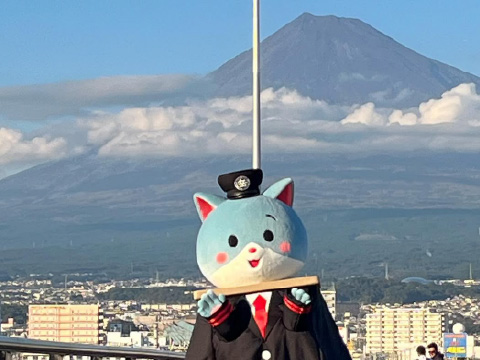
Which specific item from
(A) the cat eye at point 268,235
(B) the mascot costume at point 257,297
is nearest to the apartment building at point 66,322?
(B) the mascot costume at point 257,297

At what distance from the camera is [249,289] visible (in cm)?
762

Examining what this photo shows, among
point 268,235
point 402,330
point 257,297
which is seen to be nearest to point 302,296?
point 257,297

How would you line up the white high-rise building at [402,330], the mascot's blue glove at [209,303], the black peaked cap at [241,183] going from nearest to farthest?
1. the mascot's blue glove at [209,303]
2. the black peaked cap at [241,183]
3. the white high-rise building at [402,330]

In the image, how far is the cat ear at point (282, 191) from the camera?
794 centimetres

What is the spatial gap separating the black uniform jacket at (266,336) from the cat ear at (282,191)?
1.91 ft

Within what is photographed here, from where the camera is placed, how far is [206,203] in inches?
316

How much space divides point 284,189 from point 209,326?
3.00 ft

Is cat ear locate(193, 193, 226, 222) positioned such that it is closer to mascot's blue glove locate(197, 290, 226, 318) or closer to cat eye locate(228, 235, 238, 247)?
cat eye locate(228, 235, 238, 247)

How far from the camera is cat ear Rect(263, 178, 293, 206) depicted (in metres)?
7.94

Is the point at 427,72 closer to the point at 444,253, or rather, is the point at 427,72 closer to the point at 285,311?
the point at 444,253

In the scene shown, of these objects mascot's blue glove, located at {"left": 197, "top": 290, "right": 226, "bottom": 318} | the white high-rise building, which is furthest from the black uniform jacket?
the white high-rise building

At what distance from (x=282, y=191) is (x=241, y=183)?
9.5 inches

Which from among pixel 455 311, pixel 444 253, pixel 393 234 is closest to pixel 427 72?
pixel 393 234

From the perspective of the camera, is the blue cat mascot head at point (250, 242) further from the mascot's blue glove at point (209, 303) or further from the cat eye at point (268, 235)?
the mascot's blue glove at point (209, 303)
